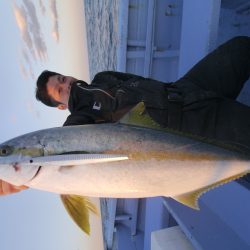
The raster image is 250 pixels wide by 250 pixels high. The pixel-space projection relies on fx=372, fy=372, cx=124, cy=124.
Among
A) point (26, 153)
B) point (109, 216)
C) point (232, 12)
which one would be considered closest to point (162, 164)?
point (26, 153)

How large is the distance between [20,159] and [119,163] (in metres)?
0.39

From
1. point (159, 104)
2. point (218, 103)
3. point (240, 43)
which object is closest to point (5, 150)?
point (159, 104)

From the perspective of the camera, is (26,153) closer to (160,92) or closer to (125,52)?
(160,92)

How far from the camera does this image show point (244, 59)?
2.64 metres

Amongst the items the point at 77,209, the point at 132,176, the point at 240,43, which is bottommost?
the point at 77,209

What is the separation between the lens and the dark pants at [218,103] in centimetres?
214

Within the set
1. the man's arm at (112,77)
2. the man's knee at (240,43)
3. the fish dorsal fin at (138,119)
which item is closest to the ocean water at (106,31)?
the man's knee at (240,43)

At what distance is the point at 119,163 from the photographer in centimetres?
140

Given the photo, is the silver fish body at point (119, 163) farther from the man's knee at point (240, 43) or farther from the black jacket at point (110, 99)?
the man's knee at point (240, 43)

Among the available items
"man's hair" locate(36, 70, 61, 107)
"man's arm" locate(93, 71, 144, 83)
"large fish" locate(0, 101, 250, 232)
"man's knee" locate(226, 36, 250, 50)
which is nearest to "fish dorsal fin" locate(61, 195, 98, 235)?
"large fish" locate(0, 101, 250, 232)

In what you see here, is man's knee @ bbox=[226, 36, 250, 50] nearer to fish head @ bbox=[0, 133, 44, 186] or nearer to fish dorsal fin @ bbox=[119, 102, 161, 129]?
fish dorsal fin @ bbox=[119, 102, 161, 129]

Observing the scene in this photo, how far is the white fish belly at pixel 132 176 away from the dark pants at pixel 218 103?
550 millimetres

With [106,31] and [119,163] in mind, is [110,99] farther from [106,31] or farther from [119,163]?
[106,31]

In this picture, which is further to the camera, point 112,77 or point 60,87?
point 60,87
